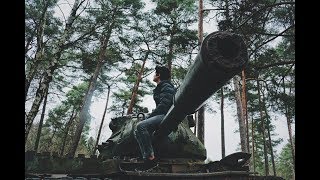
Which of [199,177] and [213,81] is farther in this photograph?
[199,177]

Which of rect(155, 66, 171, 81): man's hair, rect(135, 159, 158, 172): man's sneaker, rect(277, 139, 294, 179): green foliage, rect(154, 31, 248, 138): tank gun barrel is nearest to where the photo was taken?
rect(154, 31, 248, 138): tank gun barrel

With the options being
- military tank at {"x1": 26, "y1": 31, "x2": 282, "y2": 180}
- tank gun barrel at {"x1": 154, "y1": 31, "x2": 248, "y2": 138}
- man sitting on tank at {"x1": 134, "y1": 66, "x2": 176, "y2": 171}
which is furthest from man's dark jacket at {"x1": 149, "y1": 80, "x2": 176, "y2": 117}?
tank gun barrel at {"x1": 154, "y1": 31, "x2": 248, "y2": 138}

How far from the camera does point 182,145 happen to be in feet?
17.9

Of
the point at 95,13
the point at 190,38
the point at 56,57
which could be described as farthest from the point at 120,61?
the point at 56,57

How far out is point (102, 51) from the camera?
2134 cm

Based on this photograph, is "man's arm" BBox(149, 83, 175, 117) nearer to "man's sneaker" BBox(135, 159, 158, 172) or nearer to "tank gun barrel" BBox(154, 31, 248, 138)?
"man's sneaker" BBox(135, 159, 158, 172)

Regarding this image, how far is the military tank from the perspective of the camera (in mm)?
2396

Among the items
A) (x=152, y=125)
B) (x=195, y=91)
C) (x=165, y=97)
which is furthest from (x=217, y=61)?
(x=152, y=125)

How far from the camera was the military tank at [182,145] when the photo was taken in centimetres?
240
